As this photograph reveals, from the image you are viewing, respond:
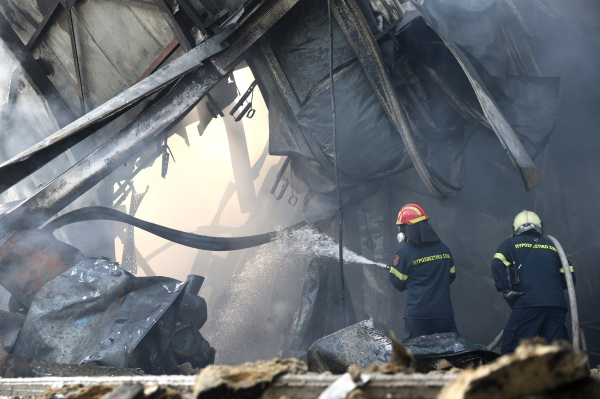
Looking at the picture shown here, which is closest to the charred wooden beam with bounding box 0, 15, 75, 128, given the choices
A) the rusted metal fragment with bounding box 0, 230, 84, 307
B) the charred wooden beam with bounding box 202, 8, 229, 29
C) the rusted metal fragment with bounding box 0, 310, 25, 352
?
the rusted metal fragment with bounding box 0, 230, 84, 307

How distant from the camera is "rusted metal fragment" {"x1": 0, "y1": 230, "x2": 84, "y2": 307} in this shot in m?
2.81

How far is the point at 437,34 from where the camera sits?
114 inches

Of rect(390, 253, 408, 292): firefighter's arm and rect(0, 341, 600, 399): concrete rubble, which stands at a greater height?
rect(0, 341, 600, 399): concrete rubble

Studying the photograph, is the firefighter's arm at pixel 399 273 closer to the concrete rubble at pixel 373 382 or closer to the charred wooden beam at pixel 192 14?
the concrete rubble at pixel 373 382

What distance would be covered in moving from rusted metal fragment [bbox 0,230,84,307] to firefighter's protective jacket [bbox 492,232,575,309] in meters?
4.00

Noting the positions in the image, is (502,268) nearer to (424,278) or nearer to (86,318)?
(424,278)

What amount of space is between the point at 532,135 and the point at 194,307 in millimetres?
3749

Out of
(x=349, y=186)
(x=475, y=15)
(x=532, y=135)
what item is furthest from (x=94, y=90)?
(x=532, y=135)

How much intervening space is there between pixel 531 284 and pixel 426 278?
2.88 feet

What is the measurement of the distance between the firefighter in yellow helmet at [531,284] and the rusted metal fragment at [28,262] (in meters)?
4.04

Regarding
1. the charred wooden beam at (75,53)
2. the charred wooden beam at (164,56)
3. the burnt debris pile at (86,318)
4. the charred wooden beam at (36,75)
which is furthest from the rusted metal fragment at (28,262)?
the charred wooden beam at (36,75)

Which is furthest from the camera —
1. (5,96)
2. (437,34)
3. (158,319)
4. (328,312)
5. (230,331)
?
(230,331)

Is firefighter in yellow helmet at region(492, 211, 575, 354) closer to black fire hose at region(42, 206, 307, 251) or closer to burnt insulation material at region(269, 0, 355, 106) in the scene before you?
burnt insulation material at region(269, 0, 355, 106)

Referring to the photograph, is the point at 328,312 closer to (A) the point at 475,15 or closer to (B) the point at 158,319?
(B) the point at 158,319
